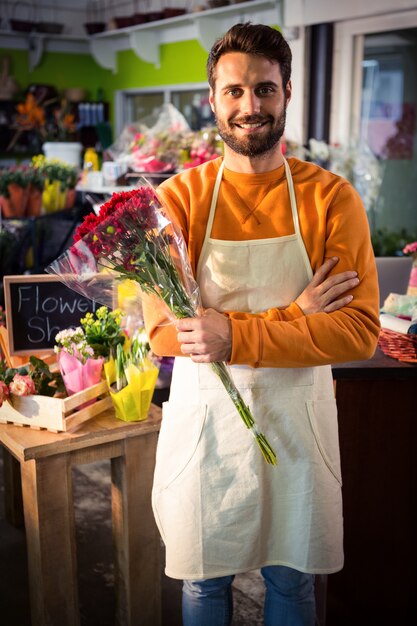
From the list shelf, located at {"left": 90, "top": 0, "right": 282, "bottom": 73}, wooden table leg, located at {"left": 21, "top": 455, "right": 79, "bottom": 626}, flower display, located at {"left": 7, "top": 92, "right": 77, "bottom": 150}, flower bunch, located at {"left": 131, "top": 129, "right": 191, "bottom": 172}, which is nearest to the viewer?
wooden table leg, located at {"left": 21, "top": 455, "right": 79, "bottom": 626}

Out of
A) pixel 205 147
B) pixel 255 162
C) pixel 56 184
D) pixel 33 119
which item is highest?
pixel 33 119

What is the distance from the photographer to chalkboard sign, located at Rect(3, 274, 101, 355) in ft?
7.02

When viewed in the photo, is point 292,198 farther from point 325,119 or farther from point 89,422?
point 325,119

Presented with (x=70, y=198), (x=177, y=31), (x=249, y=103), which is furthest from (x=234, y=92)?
(x=177, y=31)

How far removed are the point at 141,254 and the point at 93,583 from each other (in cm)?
154

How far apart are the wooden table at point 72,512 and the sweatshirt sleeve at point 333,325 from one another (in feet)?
2.03

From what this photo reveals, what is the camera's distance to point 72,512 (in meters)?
1.96

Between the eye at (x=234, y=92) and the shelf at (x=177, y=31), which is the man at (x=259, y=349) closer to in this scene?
the eye at (x=234, y=92)

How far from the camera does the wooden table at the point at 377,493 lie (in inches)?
80.8

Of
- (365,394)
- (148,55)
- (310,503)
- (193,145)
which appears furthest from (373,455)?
(148,55)

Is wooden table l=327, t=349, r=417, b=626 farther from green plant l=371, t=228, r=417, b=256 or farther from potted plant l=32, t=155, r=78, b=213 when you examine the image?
potted plant l=32, t=155, r=78, b=213

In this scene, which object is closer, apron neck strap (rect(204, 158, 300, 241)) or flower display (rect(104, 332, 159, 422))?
apron neck strap (rect(204, 158, 300, 241))

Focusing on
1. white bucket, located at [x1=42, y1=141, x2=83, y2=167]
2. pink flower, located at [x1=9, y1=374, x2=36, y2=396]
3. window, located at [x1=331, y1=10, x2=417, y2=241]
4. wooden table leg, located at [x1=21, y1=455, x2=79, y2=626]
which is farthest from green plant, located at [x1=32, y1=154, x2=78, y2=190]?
wooden table leg, located at [x1=21, y1=455, x2=79, y2=626]

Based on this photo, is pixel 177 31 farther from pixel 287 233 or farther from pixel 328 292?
pixel 328 292
